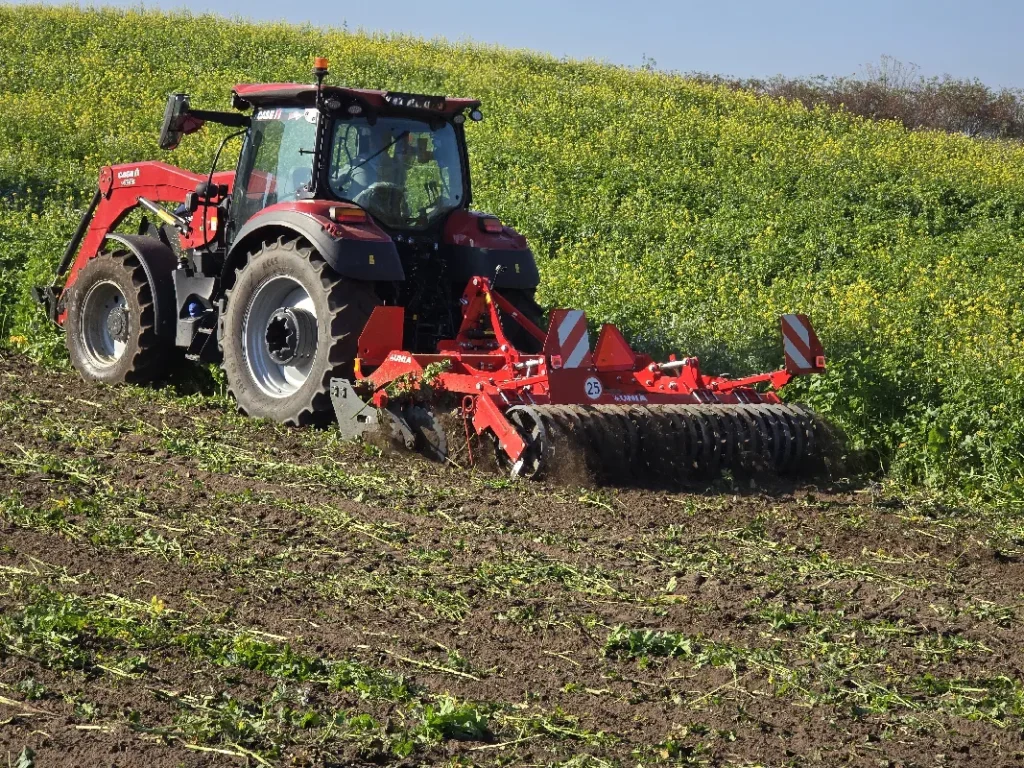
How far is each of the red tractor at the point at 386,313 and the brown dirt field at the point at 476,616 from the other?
0.34 m

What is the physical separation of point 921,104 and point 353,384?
33.7 m

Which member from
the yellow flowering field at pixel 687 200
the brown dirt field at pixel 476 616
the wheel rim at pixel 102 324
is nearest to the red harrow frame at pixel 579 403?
the brown dirt field at pixel 476 616

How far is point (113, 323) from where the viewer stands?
10.2 meters

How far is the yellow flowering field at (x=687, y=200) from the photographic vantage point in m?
9.12

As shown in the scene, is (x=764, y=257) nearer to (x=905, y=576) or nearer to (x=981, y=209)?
(x=981, y=209)

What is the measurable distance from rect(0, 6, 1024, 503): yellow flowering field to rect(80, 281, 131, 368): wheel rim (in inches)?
30.1

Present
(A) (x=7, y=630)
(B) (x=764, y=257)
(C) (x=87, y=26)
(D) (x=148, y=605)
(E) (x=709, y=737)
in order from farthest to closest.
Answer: (C) (x=87, y=26) < (B) (x=764, y=257) < (D) (x=148, y=605) < (A) (x=7, y=630) < (E) (x=709, y=737)

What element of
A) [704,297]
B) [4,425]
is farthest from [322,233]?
[704,297]

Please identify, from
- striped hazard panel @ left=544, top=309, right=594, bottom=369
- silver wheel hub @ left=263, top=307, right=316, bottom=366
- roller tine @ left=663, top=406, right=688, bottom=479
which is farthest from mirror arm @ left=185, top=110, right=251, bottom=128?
roller tine @ left=663, top=406, right=688, bottom=479

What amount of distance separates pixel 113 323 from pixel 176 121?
1.93 m

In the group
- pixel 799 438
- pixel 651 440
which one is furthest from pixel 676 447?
pixel 799 438

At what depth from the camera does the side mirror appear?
8.91 meters

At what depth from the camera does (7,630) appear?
441 centimetres

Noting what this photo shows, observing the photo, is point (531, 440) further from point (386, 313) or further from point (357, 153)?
point (357, 153)
